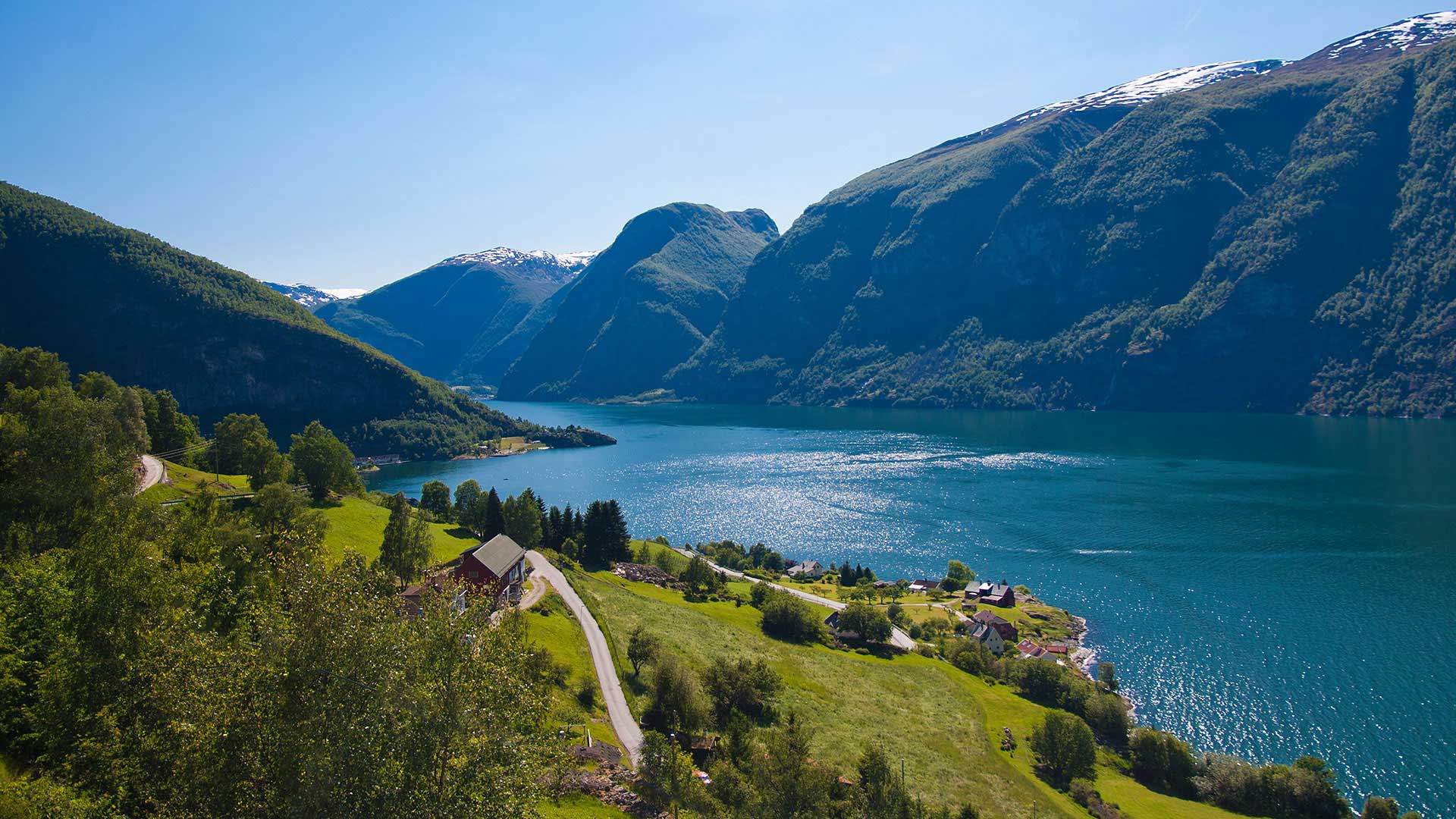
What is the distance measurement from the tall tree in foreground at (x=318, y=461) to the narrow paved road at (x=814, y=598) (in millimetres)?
39208

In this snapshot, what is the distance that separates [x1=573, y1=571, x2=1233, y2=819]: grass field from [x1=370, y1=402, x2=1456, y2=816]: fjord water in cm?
1333

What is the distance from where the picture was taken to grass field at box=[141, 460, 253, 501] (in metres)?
52.5

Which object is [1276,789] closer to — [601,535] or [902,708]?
[902,708]

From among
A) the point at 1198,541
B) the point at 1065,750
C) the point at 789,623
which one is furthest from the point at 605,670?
the point at 1198,541

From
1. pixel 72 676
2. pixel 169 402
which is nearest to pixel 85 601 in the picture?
pixel 72 676

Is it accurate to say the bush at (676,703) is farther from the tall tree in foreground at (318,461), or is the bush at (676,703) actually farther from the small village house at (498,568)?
the tall tree in foreground at (318,461)

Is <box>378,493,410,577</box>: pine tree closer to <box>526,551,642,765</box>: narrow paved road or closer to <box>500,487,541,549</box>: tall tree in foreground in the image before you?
<box>526,551,642,765</box>: narrow paved road

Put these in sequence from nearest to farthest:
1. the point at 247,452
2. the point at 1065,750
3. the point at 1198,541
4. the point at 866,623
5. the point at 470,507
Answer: the point at 1065,750
the point at 247,452
the point at 866,623
the point at 470,507
the point at 1198,541

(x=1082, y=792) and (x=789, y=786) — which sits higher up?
(x=789, y=786)

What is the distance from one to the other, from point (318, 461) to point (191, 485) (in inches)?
478

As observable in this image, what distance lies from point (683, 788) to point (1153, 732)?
3943cm

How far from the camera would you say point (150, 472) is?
198 ft

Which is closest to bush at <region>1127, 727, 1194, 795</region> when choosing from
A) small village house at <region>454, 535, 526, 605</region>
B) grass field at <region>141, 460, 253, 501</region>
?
small village house at <region>454, 535, 526, 605</region>

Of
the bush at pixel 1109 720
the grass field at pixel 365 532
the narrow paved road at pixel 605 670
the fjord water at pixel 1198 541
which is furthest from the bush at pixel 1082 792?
the grass field at pixel 365 532
